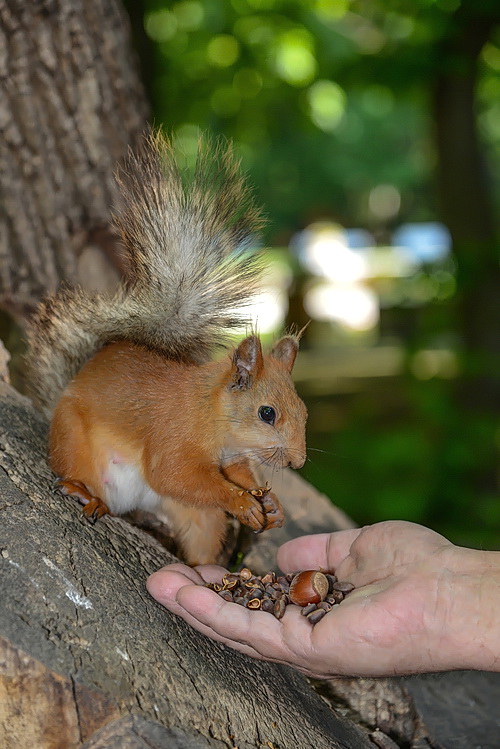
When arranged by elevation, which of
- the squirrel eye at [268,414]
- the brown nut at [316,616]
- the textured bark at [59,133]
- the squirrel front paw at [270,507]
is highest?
the textured bark at [59,133]

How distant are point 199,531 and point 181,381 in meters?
0.34

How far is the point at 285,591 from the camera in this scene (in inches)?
59.0

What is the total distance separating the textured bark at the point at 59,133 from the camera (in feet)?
7.27

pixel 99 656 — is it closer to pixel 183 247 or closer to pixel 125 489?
pixel 125 489

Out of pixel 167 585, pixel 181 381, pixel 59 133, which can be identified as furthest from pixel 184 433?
pixel 59 133

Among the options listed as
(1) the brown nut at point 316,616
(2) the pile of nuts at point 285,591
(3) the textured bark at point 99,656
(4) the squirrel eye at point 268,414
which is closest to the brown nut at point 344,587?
(2) the pile of nuts at point 285,591

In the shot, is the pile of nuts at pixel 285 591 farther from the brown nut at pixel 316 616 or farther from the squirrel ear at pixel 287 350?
the squirrel ear at pixel 287 350

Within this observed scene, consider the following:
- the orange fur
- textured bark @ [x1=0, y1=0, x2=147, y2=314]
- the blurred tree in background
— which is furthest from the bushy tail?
the blurred tree in background

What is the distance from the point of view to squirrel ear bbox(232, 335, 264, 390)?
5.27ft

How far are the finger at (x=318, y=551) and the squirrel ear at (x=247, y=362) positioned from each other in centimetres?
35

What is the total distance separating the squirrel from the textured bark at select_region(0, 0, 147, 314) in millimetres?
653

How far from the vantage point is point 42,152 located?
7.54 feet

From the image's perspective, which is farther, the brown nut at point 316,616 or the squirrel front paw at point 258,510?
the squirrel front paw at point 258,510

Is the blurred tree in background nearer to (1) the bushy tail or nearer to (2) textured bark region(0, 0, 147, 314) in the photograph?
(2) textured bark region(0, 0, 147, 314)
